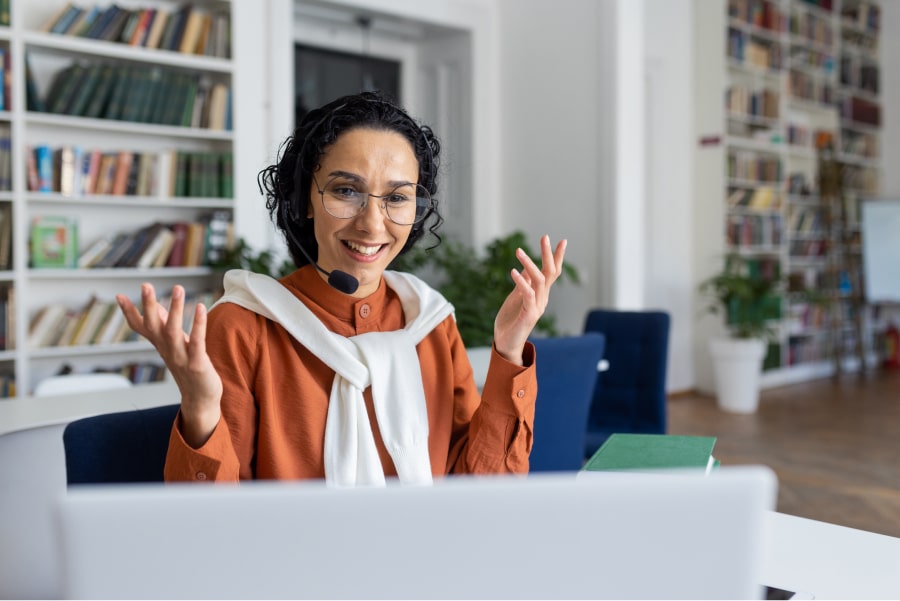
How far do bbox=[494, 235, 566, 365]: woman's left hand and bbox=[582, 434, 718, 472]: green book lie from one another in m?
0.20

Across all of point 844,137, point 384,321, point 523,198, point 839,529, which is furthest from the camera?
point 844,137

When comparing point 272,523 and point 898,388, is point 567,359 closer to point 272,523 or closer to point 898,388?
point 272,523

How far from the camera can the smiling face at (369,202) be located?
1265 mm

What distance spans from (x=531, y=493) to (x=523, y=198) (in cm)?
521

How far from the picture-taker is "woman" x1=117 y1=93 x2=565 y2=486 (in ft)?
4.05

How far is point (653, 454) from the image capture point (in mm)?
1116

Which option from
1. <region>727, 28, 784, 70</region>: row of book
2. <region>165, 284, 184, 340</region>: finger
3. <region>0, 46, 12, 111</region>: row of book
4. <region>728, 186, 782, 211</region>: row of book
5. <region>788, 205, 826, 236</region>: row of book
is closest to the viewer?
<region>165, 284, 184, 340</region>: finger

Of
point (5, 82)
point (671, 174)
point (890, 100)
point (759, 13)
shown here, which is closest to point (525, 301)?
point (5, 82)

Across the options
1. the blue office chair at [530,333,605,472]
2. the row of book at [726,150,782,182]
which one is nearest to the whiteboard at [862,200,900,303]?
the row of book at [726,150,782,182]

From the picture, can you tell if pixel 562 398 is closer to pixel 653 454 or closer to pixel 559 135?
pixel 653 454

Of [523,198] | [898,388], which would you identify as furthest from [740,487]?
[898,388]

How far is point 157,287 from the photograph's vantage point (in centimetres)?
456

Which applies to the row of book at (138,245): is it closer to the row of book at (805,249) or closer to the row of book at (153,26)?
the row of book at (153,26)

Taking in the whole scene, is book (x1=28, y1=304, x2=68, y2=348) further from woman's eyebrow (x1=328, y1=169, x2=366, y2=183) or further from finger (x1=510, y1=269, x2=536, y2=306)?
finger (x1=510, y1=269, x2=536, y2=306)
